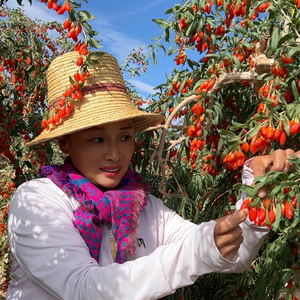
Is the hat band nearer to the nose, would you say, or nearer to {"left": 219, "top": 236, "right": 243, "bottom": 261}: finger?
the nose

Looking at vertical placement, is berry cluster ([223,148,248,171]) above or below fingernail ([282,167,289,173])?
above

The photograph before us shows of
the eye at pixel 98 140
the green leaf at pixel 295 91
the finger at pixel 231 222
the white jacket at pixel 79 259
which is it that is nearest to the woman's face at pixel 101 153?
the eye at pixel 98 140

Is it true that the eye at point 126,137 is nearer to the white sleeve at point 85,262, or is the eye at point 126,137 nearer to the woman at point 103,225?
the woman at point 103,225

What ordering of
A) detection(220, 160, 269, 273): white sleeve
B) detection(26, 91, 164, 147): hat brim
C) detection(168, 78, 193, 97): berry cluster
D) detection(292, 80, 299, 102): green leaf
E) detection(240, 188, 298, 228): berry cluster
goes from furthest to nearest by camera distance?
Answer: detection(168, 78, 193, 97): berry cluster
detection(292, 80, 299, 102): green leaf
detection(26, 91, 164, 147): hat brim
detection(220, 160, 269, 273): white sleeve
detection(240, 188, 298, 228): berry cluster

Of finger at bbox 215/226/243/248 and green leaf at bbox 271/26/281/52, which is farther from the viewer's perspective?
green leaf at bbox 271/26/281/52

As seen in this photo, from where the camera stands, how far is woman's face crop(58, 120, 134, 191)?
1410mm

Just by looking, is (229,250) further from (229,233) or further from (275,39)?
(275,39)

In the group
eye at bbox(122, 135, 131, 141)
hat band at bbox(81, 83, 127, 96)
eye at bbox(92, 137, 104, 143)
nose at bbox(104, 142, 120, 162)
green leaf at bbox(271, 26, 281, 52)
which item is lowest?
nose at bbox(104, 142, 120, 162)

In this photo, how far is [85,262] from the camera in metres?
1.10

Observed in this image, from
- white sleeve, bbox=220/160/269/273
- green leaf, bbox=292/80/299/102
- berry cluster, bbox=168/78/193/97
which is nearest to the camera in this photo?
white sleeve, bbox=220/160/269/273

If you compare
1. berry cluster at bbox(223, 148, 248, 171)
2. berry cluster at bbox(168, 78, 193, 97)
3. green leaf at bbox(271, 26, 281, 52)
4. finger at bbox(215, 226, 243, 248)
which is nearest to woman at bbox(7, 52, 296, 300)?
finger at bbox(215, 226, 243, 248)

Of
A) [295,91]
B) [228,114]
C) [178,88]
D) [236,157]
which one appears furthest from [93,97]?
[228,114]

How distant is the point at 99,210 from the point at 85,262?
29cm

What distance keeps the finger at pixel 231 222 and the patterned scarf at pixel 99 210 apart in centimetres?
46
